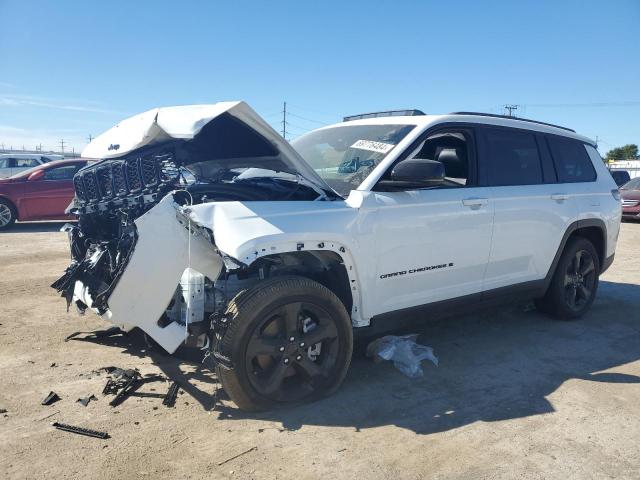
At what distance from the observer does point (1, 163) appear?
1566 cm

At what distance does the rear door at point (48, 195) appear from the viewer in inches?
475

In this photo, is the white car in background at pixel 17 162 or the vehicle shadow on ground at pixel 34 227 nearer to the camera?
the vehicle shadow on ground at pixel 34 227

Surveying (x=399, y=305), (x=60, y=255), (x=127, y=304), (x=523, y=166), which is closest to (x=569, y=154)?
(x=523, y=166)

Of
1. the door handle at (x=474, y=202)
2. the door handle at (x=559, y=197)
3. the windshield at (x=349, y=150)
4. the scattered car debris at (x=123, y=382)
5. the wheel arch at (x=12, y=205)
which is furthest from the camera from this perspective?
the wheel arch at (x=12, y=205)

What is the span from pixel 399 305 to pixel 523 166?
6.55 ft

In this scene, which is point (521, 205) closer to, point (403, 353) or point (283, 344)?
point (403, 353)

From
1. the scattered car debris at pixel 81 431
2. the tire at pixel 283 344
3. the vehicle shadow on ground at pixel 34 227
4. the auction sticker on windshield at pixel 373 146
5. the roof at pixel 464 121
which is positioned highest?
the roof at pixel 464 121

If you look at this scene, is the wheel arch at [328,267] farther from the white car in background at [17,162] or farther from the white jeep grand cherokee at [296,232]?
the white car in background at [17,162]

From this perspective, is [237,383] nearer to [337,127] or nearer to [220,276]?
[220,276]

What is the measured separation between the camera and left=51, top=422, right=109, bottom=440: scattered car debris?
2979 millimetres

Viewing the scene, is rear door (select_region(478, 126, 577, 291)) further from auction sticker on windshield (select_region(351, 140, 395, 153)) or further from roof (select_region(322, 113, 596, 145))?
auction sticker on windshield (select_region(351, 140, 395, 153))

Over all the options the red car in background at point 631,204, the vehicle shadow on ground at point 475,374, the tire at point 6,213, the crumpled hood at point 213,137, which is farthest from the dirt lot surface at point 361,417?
the red car in background at point 631,204

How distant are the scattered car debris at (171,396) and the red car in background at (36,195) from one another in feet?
31.8

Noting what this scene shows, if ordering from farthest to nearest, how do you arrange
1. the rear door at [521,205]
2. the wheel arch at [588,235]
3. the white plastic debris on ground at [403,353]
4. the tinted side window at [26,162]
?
the tinted side window at [26,162] → the wheel arch at [588,235] → the rear door at [521,205] → the white plastic debris on ground at [403,353]
